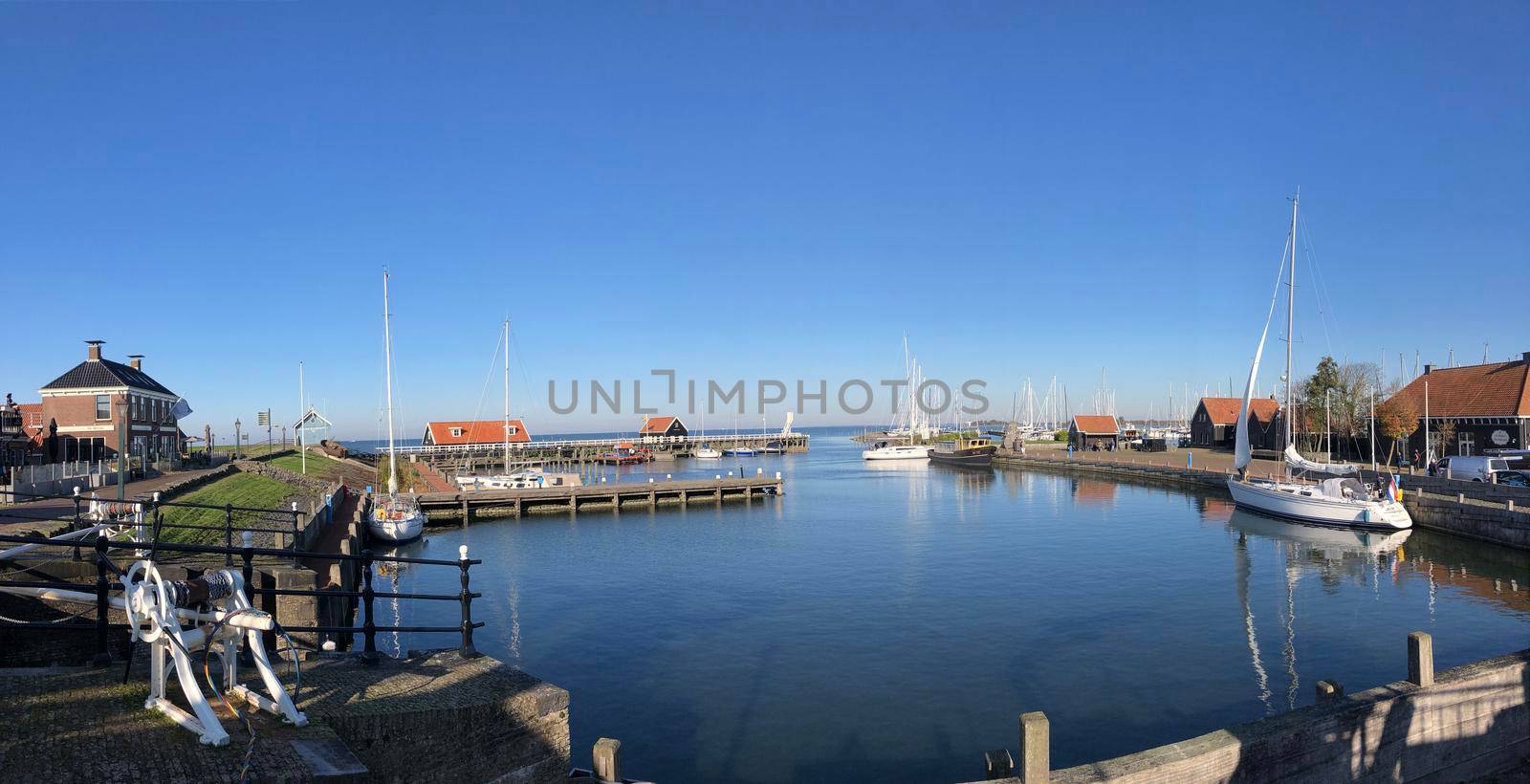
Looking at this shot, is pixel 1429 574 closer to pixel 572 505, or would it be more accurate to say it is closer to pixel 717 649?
pixel 717 649

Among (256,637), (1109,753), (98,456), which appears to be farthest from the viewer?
(98,456)

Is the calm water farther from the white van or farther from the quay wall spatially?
the white van

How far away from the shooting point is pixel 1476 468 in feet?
131

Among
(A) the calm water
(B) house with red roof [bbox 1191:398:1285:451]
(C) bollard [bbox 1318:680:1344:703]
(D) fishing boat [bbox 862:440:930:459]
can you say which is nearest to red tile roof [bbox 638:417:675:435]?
(D) fishing boat [bbox 862:440:930:459]

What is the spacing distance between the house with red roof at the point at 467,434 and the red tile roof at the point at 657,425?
97.8 feet

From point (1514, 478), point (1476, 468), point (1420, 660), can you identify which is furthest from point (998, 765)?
point (1476, 468)

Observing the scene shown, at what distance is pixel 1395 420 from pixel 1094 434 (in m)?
45.9

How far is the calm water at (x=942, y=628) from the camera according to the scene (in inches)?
541

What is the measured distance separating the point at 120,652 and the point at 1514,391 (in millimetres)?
66153

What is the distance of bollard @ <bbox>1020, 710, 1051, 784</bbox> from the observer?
7.40 meters

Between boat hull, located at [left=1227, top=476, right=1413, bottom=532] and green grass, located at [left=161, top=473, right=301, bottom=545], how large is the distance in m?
41.8

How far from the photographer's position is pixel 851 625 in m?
20.7

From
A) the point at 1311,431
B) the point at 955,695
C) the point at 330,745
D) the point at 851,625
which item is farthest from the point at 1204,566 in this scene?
the point at 1311,431

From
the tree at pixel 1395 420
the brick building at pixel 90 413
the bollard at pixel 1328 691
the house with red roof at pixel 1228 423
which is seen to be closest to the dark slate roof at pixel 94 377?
the brick building at pixel 90 413
